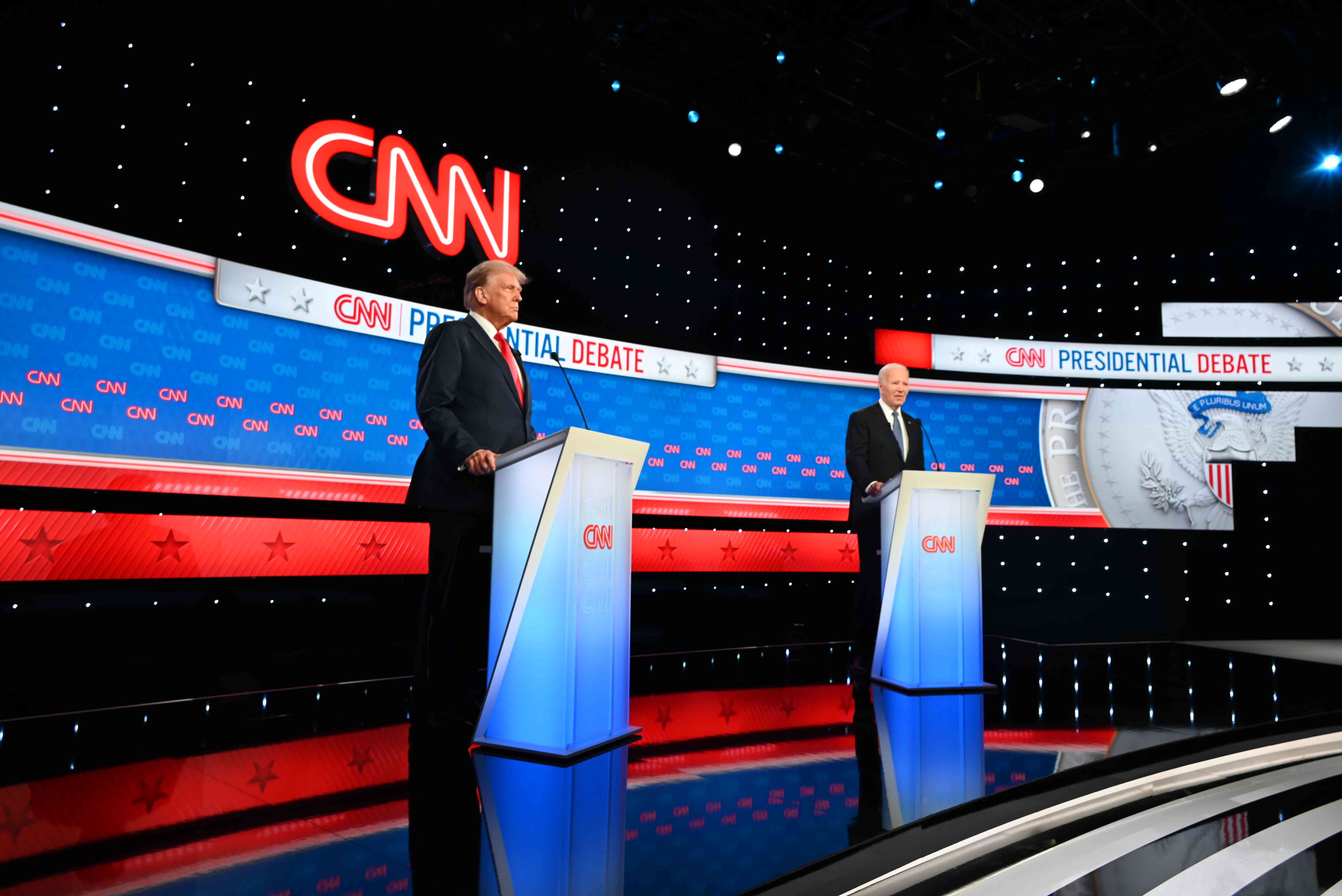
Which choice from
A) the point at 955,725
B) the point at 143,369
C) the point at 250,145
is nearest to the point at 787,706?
the point at 955,725

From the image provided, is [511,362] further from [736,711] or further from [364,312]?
[364,312]

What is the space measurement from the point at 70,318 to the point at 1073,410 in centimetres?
677

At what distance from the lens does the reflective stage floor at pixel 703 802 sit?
1.45 meters

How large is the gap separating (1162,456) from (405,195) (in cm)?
616

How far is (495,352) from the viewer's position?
2648mm

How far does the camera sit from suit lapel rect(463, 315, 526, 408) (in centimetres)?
263

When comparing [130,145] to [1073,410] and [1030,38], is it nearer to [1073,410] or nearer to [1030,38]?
[1030,38]

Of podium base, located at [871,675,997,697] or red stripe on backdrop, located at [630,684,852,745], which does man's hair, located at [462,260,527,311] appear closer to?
red stripe on backdrop, located at [630,684,852,745]

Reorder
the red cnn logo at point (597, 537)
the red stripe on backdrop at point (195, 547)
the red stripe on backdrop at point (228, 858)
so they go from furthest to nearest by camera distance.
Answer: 1. the red stripe on backdrop at point (195, 547)
2. the red cnn logo at point (597, 537)
3. the red stripe on backdrop at point (228, 858)

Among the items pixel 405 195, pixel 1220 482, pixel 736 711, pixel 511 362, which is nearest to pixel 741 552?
pixel 736 711

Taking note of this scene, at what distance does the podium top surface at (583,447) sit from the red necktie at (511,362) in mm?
274

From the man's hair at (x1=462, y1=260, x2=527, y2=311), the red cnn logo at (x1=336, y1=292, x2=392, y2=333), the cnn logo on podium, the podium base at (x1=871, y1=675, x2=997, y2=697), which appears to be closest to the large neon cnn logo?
the red cnn logo at (x1=336, y1=292, x2=392, y2=333)

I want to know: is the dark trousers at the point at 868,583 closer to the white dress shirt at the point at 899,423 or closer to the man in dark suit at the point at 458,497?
the white dress shirt at the point at 899,423

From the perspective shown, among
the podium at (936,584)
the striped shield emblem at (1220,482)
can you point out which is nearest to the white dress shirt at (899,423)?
the podium at (936,584)
